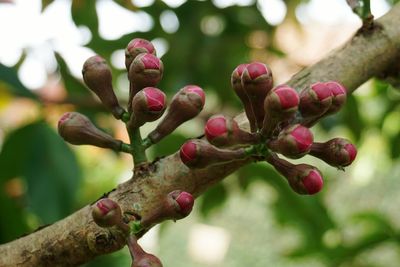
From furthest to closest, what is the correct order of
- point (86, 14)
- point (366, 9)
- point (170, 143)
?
point (86, 14), point (170, 143), point (366, 9)

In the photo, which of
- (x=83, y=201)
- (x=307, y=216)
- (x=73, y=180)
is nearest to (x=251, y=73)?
(x=73, y=180)

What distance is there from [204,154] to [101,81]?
23cm

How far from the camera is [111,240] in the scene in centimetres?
111

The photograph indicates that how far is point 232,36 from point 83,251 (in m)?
2.32

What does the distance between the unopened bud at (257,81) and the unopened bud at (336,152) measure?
114mm

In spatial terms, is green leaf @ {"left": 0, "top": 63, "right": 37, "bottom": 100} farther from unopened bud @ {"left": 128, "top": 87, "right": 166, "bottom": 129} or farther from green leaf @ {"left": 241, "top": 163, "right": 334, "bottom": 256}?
unopened bud @ {"left": 128, "top": 87, "right": 166, "bottom": 129}

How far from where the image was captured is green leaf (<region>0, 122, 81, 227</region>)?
7.68ft

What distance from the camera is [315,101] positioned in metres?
1.04

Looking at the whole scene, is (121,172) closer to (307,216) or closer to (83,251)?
(307,216)

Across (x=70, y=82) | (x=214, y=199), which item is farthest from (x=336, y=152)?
(x=70, y=82)

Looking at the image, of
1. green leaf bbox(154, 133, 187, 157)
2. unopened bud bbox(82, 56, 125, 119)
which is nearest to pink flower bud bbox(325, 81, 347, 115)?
unopened bud bbox(82, 56, 125, 119)

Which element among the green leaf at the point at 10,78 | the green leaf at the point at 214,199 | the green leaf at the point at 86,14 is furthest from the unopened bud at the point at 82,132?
the green leaf at the point at 214,199

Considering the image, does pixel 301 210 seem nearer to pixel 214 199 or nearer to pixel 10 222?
pixel 214 199

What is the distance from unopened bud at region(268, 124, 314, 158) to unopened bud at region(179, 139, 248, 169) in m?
0.09
